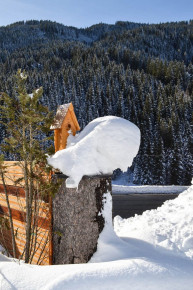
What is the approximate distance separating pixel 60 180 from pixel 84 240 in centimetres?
99

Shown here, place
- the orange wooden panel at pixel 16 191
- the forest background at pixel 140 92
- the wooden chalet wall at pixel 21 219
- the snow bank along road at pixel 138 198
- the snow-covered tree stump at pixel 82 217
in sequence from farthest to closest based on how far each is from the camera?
the forest background at pixel 140 92 → the snow bank along road at pixel 138 198 → the orange wooden panel at pixel 16 191 → the wooden chalet wall at pixel 21 219 → the snow-covered tree stump at pixel 82 217

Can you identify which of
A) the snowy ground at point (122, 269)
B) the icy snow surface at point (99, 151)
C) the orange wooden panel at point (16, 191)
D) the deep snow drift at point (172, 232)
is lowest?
the deep snow drift at point (172, 232)

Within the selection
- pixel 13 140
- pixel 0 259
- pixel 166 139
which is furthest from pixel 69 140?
pixel 166 139

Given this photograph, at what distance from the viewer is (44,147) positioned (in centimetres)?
423

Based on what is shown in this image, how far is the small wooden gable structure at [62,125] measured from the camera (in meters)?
3.98

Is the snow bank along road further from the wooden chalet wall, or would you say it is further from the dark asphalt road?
the wooden chalet wall

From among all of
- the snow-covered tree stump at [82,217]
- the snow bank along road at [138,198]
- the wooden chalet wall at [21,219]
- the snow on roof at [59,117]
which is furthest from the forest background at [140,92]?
the snow bank along road at [138,198]

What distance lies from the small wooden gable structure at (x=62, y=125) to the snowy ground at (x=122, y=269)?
128cm

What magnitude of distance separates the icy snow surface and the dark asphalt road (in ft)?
22.4

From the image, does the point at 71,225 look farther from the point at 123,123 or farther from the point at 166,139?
the point at 166,139

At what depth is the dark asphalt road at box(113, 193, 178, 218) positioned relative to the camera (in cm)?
1043

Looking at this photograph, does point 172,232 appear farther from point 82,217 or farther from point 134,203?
point 134,203

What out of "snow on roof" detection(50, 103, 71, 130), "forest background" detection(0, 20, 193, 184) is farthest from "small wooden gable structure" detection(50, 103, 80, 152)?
"forest background" detection(0, 20, 193, 184)

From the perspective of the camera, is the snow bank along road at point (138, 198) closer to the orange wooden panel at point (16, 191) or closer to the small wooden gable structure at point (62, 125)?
the orange wooden panel at point (16, 191)
